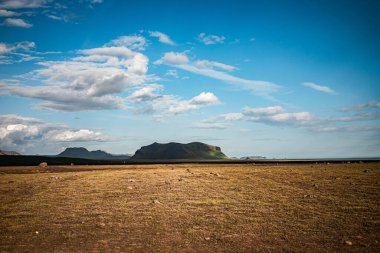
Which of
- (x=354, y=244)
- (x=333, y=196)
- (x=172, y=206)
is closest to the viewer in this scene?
(x=354, y=244)

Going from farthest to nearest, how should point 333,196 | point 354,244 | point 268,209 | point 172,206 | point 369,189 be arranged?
1. point 369,189
2. point 333,196
3. point 172,206
4. point 268,209
5. point 354,244

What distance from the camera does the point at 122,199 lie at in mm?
17500

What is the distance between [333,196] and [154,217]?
37.7ft

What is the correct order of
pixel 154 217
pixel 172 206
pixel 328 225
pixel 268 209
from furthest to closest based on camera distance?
pixel 172 206
pixel 268 209
pixel 154 217
pixel 328 225

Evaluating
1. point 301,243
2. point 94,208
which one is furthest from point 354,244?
point 94,208

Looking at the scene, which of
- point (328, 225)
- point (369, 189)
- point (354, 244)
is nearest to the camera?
point (354, 244)

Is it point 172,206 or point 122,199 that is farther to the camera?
point 122,199

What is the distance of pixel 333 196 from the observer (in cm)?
→ 1734

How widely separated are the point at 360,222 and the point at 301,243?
4.07 meters

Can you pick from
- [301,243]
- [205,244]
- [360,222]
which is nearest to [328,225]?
[360,222]

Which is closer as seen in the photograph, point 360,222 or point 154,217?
point 360,222

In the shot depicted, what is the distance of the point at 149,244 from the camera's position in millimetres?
9164

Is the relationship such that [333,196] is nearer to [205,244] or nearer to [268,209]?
[268,209]

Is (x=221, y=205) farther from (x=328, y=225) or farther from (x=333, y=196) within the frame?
(x=333, y=196)
